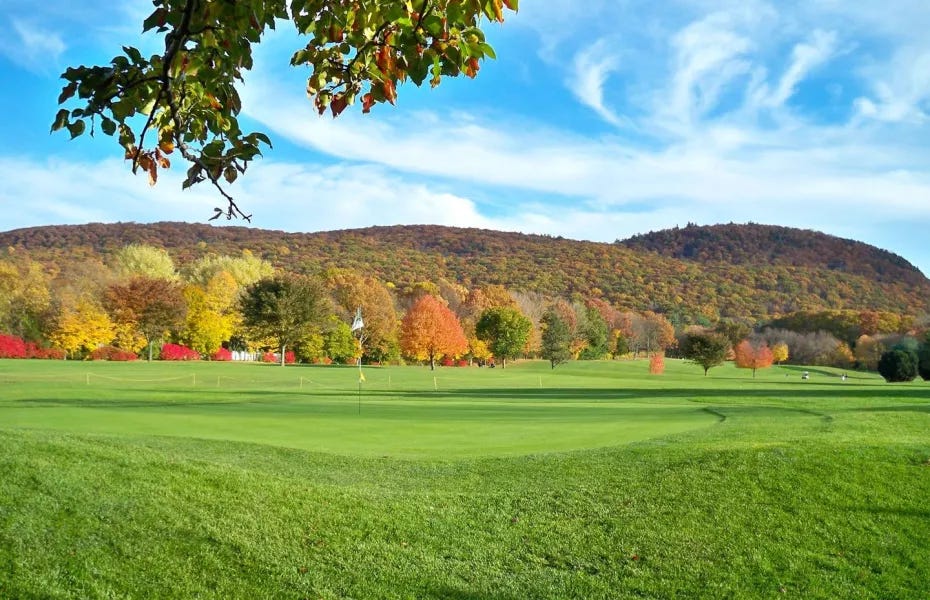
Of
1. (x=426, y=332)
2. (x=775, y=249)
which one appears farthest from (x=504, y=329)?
(x=775, y=249)

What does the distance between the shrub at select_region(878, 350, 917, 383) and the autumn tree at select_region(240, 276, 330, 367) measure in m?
42.6

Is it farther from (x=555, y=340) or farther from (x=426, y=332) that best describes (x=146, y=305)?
(x=555, y=340)

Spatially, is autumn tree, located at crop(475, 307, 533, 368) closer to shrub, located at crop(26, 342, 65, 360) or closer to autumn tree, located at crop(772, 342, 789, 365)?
shrub, located at crop(26, 342, 65, 360)

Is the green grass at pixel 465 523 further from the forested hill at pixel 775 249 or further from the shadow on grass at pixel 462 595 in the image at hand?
the forested hill at pixel 775 249

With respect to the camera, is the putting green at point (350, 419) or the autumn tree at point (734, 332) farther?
the autumn tree at point (734, 332)

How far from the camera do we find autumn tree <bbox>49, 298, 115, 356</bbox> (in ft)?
186

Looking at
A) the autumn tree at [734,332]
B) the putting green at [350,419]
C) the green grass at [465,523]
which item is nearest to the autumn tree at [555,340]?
the autumn tree at [734,332]

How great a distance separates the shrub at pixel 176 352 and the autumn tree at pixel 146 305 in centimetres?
444

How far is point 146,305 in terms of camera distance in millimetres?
55875

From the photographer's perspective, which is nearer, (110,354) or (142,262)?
(110,354)

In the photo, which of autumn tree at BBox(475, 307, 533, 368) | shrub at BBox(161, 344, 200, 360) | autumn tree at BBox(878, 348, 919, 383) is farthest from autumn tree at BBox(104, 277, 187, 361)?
autumn tree at BBox(878, 348, 919, 383)

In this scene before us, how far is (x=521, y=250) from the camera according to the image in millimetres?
153375

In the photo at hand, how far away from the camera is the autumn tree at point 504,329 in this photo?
7062 centimetres

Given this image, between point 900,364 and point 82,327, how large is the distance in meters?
60.6
